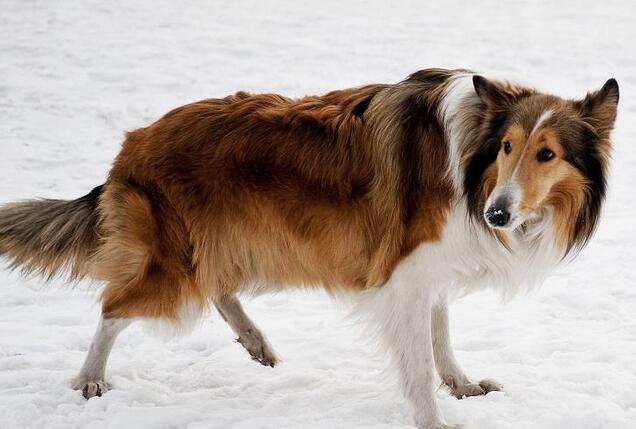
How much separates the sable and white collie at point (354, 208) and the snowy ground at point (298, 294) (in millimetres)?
328

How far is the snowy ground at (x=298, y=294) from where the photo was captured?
4.02 m

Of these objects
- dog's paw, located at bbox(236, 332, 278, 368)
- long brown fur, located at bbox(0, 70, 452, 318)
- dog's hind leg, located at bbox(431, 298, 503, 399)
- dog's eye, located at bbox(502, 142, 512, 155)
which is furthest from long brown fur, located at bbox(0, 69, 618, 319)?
dog's hind leg, located at bbox(431, 298, 503, 399)

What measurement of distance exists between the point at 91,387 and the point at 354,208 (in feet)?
5.29

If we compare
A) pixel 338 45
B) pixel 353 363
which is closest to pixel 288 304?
pixel 353 363

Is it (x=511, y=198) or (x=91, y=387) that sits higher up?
(x=511, y=198)

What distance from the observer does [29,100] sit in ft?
30.7

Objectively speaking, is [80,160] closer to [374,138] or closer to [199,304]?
[199,304]

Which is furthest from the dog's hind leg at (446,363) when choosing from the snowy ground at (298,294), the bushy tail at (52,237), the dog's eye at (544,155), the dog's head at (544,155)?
the bushy tail at (52,237)

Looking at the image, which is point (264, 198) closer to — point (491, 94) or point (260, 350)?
point (260, 350)

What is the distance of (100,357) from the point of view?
166 inches

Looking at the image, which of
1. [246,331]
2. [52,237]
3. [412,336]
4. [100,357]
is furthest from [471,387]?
[52,237]

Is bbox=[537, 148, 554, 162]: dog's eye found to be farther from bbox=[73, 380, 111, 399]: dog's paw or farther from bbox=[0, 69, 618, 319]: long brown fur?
bbox=[73, 380, 111, 399]: dog's paw

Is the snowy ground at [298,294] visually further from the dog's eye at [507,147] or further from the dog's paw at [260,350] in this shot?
the dog's eye at [507,147]

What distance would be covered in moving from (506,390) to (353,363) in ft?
2.87
